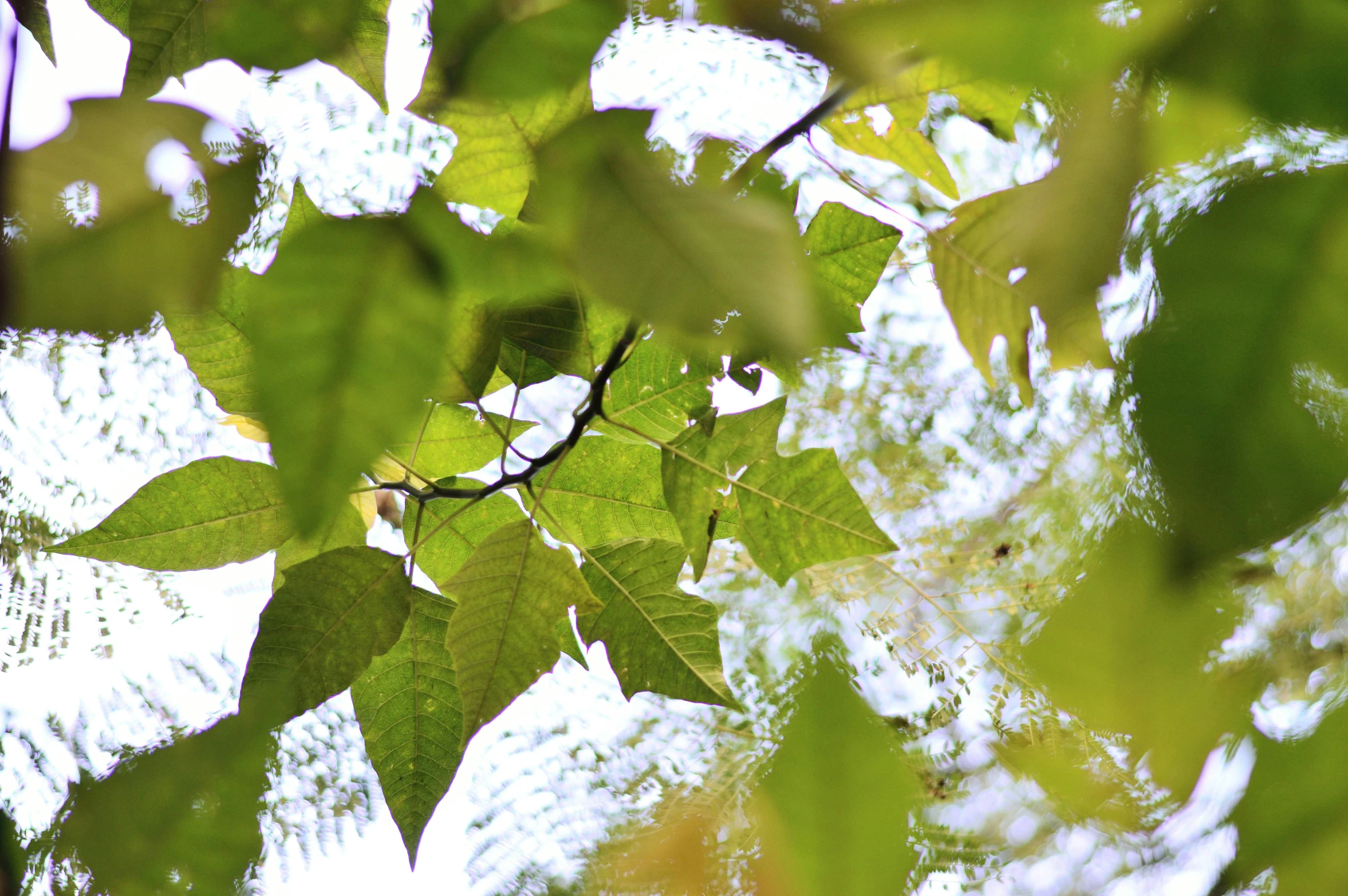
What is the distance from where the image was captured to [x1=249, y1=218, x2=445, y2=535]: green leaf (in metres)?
0.04

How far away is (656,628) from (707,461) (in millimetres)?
32

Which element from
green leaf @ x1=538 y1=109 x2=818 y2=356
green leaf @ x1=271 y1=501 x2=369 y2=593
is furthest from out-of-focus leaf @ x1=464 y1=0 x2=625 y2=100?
green leaf @ x1=271 y1=501 x2=369 y2=593

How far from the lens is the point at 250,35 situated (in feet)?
0.18

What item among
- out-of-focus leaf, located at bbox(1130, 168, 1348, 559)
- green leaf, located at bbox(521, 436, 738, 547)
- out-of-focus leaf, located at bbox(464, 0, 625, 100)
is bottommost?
green leaf, located at bbox(521, 436, 738, 547)

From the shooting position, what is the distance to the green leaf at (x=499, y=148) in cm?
7

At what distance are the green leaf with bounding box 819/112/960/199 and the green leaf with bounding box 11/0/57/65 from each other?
0.41 ft

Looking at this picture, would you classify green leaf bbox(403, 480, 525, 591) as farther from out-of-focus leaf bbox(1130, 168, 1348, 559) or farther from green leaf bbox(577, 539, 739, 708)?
out-of-focus leaf bbox(1130, 168, 1348, 559)

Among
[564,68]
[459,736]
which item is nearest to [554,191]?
[564,68]

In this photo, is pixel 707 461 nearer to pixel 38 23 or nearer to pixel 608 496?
pixel 608 496

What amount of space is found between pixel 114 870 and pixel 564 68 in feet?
0.19

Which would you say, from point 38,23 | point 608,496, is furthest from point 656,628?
point 38,23

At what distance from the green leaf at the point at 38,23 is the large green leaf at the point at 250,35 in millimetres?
13

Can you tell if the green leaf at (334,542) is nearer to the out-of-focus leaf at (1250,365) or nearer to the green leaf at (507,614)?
the green leaf at (507,614)

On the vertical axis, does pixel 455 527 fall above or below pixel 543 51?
below
